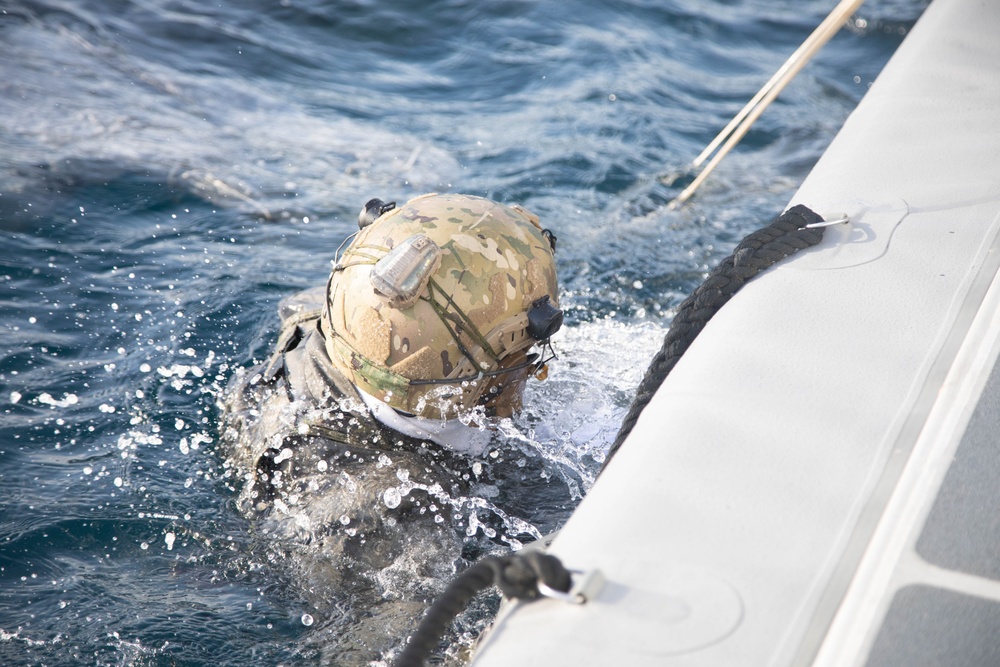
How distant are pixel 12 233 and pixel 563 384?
2941 mm

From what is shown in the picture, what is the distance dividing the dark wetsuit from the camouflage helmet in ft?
0.39

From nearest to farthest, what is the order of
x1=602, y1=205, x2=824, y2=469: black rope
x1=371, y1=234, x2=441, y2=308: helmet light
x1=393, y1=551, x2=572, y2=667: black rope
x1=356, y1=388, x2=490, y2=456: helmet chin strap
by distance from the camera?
x1=393, y1=551, x2=572, y2=667: black rope
x1=602, y1=205, x2=824, y2=469: black rope
x1=371, y1=234, x2=441, y2=308: helmet light
x1=356, y1=388, x2=490, y2=456: helmet chin strap

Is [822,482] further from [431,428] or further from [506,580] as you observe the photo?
[431,428]

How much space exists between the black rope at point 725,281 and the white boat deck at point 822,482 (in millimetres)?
44

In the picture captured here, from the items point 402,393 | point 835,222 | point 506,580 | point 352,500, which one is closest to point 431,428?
point 402,393

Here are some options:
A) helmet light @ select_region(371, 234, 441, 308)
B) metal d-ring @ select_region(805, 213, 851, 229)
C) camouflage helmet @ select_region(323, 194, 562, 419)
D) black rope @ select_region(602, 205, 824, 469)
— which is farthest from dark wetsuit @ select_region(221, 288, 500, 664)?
metal d-ring @ select_region(805, 213, 851, 229)

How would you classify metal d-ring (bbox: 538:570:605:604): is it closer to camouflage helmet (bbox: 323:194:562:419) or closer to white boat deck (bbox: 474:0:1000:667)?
white boat deck (bbox: 474:0:1000:667)

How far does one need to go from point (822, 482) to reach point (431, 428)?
124 cm

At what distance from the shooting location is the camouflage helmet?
2432 millimetres

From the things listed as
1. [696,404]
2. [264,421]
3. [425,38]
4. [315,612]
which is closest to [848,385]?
[696,404]

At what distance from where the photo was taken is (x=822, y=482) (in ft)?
5.41

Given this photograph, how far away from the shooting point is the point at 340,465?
255 centimetres

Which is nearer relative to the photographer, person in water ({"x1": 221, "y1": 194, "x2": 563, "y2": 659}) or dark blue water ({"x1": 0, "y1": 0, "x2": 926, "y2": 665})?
person in water ({"x1": 221, "y1": 194, "x2": 563, "y2": 659})

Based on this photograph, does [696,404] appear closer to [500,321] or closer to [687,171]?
[500,321]
